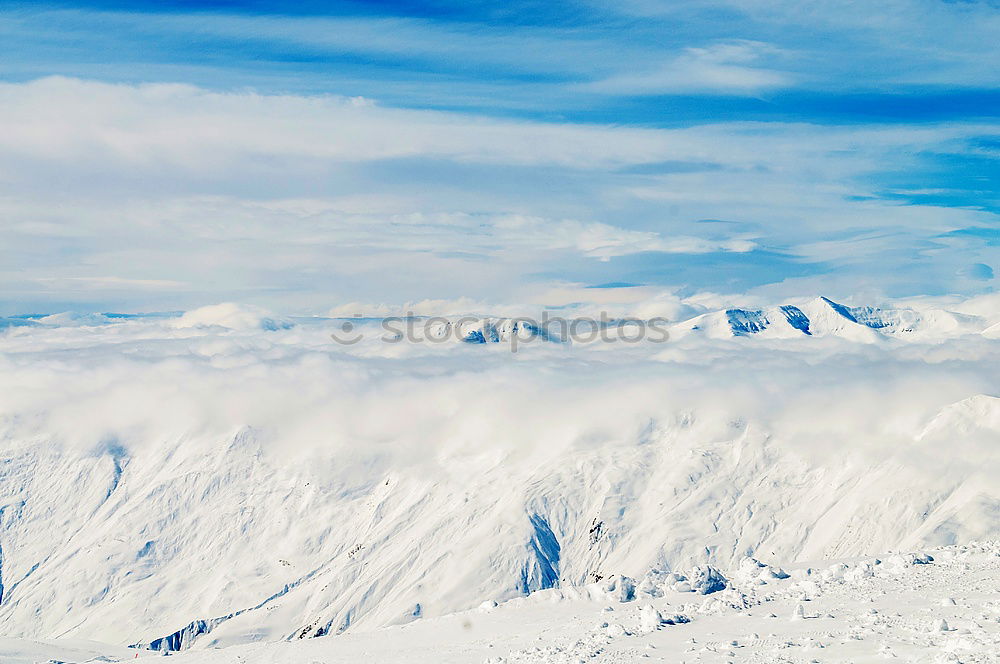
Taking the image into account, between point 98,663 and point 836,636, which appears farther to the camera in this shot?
point 98,663

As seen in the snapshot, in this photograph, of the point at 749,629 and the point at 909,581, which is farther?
the point at 909,581

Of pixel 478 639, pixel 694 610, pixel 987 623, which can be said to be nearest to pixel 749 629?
pixel 694 610

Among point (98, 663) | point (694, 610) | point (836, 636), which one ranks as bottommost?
point (98, 663)

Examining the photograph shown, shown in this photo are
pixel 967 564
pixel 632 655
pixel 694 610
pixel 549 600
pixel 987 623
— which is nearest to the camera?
pixel 987 623

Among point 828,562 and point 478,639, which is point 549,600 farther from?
point 828,562

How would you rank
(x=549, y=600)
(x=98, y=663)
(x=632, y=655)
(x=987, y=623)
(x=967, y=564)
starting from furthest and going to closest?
(x=98, y=663) → (x=549, y=600) → (x=967, y=564) → (x=632, y=655) → (x=987, y=623)

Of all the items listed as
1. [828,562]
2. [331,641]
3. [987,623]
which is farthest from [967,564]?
[331,641]

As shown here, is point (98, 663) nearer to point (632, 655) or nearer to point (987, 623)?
point (632, 655)

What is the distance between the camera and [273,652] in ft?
256

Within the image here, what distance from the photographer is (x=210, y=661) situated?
7875 centimetres

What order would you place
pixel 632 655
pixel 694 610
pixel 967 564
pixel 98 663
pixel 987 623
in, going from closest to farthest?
1. pixel 987 623
2. pixel 632 655
3. pixel 694 610
4. pixel 967 564
5. pixel 98 663

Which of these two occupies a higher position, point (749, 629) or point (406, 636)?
point (749, 629)

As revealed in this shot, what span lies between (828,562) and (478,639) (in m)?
33.4

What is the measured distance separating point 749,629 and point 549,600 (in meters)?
22.9
